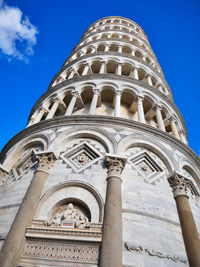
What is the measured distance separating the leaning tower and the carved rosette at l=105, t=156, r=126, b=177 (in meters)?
0.03

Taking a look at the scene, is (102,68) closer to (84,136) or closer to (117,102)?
(117,102)

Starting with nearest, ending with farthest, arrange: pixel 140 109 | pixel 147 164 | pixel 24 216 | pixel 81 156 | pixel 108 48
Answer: pixel 24 216, pixel 81 156, pixel 147 164, pixel 140 109, pixel 108 48

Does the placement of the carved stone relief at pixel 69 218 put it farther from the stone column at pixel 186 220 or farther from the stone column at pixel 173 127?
the stone column at pixel 173 127

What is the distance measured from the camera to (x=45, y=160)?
6.87m

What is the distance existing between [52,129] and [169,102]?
7.55m

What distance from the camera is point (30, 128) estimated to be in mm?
9258

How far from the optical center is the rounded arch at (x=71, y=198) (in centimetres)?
561

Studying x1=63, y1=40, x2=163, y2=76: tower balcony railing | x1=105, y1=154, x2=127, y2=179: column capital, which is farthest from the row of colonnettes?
x1=105, y1=154, x2=127, y2=179: column capital

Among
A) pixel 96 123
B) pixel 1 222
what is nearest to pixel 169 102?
pixel 96 123

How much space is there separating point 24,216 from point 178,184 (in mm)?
4948

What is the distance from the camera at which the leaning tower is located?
4.79 m

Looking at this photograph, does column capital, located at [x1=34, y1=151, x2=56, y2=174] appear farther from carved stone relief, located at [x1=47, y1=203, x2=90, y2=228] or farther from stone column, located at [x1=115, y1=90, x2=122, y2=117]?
stone column, located at [x1=115, y1=90, x2=122, y2=117]

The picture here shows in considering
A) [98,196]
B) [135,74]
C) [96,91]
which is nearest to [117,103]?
[96,91]

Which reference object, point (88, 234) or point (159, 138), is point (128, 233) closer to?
point (88, 234)
